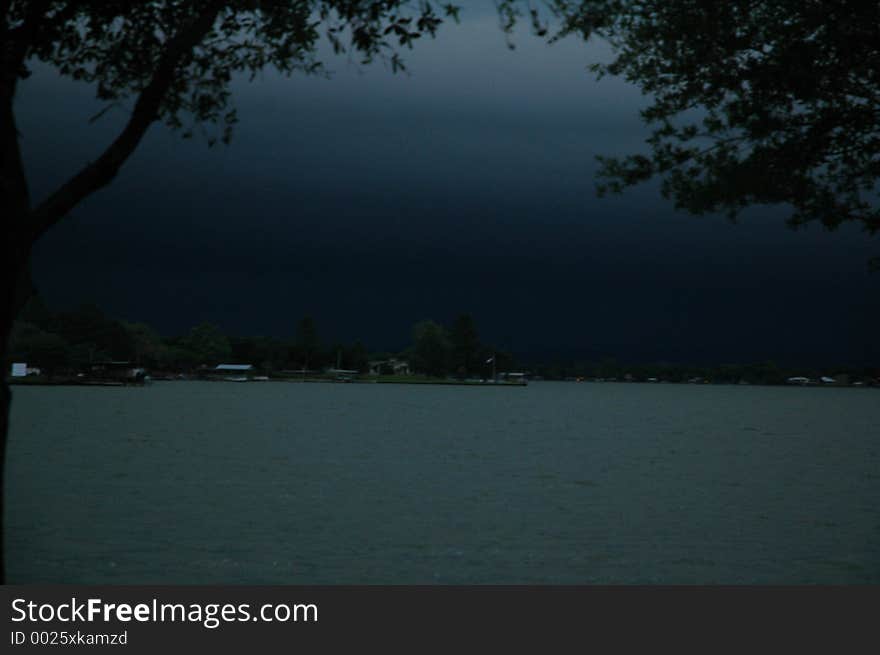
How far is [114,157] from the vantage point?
10.7 meters

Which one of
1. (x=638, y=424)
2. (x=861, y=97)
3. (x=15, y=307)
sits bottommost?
(x=638, y=424)

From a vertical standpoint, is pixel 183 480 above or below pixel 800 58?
below

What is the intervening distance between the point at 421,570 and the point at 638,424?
8915 cm

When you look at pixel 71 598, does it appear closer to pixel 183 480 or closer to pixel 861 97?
pixel 861 97

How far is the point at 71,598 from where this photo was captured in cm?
1152

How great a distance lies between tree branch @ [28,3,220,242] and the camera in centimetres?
1048

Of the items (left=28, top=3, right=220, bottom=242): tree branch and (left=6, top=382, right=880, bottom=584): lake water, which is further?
(left=6, top=382, right=880, bottom=584): lake water

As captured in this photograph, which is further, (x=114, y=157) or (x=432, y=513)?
(x=432, y=513)

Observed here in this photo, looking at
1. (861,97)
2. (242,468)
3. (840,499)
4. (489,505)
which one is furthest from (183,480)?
(861,97)

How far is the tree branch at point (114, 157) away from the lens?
10.5 metres

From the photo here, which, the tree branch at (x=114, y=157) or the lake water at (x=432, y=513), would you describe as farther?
the lake water at (x=432, y=513)

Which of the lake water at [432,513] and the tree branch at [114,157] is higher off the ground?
the tree branch at [114,157]

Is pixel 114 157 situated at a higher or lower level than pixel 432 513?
higher

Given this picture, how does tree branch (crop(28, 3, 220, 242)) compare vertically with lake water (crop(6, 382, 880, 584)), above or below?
above
